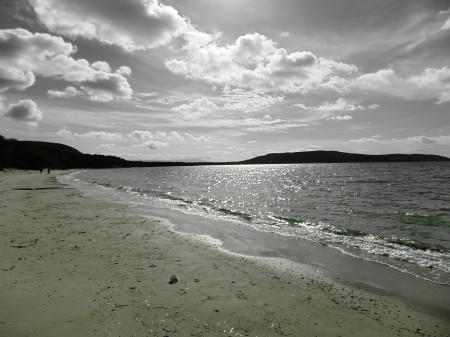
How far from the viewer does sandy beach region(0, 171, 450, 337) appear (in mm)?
6023

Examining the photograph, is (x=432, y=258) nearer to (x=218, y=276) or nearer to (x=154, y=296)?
(x=218, y=276)

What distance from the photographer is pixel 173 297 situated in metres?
7.35

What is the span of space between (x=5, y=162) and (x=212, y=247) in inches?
4822

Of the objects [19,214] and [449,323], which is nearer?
[449,323]

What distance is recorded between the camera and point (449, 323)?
6.63 m

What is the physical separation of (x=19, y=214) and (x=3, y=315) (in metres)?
14.7

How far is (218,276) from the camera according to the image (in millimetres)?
9086

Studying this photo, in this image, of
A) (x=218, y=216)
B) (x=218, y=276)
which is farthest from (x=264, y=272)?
(x=218, y=216)

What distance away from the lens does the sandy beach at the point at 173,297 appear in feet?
19.8

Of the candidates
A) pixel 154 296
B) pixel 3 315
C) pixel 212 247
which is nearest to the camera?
pixel 3 315

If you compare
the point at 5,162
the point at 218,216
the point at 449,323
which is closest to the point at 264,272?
the point at 449,323

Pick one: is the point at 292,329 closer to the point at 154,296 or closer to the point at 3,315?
the point at 154,296

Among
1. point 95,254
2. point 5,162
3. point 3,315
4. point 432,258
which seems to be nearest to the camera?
point 3,315

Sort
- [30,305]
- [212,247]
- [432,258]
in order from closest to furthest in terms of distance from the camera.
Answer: [30,305] < [432,258] < [212,247]
